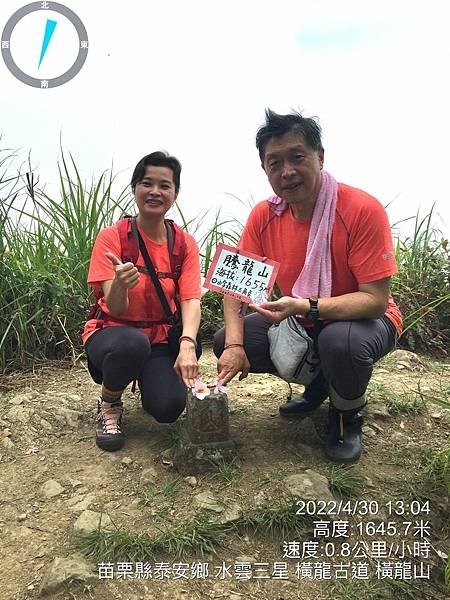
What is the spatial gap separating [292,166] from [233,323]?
70cm

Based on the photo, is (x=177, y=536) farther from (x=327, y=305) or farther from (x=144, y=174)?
(x=144, y=174)

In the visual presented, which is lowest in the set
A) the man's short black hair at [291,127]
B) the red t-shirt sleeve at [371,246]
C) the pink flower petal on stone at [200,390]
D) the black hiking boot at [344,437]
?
the black hiking boot at [344,437]

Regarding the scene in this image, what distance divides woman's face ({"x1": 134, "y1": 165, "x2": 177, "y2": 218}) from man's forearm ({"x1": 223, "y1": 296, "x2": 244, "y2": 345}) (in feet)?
1.57

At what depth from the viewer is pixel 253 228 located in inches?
96.7

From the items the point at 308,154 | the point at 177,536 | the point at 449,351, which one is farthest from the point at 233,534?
the point at 449,351

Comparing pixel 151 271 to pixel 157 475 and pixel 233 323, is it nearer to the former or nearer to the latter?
pixel 233 323

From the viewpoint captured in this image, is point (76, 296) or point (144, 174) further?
point (76, 296)

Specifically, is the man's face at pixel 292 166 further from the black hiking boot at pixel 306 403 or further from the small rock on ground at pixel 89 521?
the small rock on ground at pixel 89 521

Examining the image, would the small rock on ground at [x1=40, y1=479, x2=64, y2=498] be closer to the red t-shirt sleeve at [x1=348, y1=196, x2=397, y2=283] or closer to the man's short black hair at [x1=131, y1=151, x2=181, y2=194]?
the man's short black hair at [x1=131, y1=151, x2=181, y2=194]

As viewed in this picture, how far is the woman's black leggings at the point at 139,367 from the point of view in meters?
2.37

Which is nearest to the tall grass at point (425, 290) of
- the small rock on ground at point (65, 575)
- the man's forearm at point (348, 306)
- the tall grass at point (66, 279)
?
the tall grass at point (66, 279)

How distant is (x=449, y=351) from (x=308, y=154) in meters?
2.51

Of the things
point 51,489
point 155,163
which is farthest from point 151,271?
point 51,489

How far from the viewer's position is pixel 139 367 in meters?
2.45
